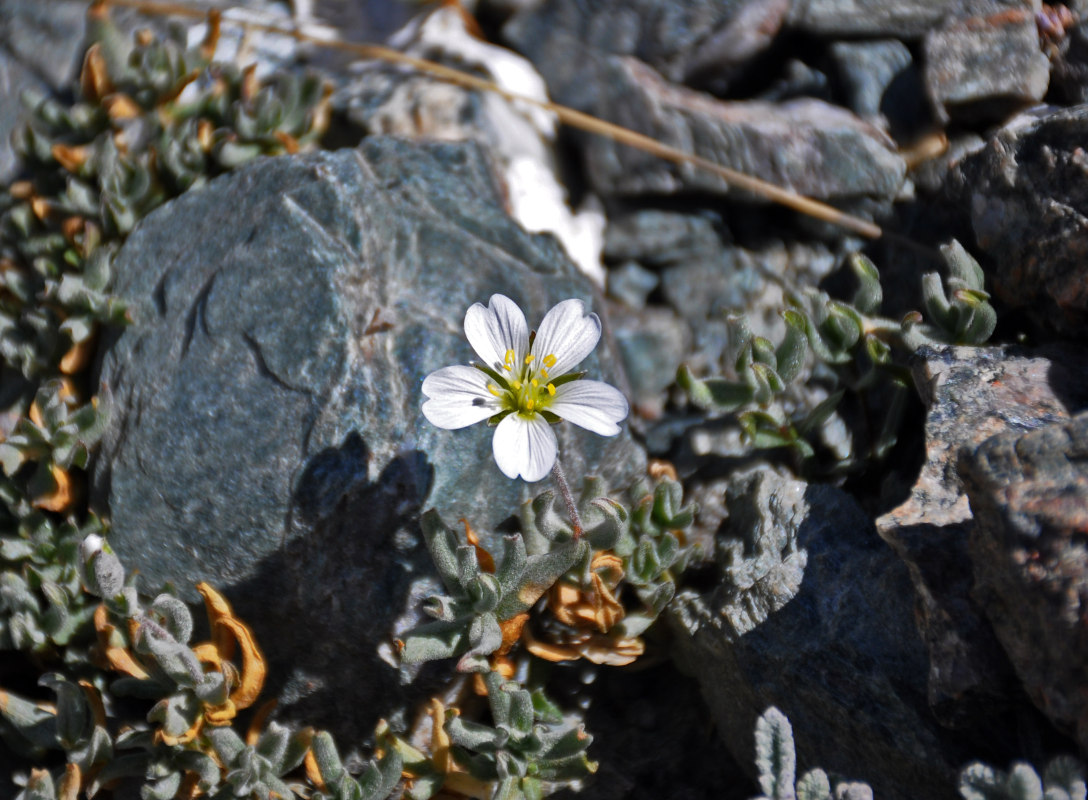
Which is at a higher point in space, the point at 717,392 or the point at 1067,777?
the point at 1067,777

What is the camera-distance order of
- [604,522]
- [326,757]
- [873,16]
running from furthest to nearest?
[873,16], [604,522], [326,757]

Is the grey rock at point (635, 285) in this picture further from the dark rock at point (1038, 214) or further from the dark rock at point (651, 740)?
the dark rock at point (651, 740)

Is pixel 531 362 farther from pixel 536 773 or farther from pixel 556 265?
pixel 536 773

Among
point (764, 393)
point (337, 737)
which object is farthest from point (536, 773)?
point (764, 393)

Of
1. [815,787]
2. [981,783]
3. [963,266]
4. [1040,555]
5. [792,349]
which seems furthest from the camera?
[792,349]

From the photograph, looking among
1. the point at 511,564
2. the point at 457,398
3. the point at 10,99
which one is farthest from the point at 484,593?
the point at 10,99

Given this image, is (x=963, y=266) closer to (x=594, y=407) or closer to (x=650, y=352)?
(x=650, y=352)

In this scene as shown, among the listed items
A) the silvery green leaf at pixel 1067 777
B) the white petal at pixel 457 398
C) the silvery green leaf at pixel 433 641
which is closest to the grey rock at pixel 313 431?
the silvery green leaf at pixel 433 641

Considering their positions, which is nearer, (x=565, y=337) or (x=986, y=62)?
(x=565, y=337)
